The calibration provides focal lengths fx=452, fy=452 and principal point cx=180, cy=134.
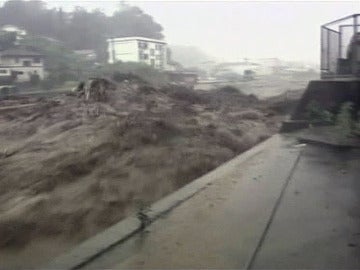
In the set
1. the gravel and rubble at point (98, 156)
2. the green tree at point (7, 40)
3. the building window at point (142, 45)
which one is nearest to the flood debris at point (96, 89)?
the gravel and rubble at point (98, 156)

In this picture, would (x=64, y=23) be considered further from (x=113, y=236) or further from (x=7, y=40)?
(x=113, y=236)

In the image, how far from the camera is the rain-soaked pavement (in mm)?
3678

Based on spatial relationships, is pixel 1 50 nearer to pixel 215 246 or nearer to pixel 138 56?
pixel 138 56

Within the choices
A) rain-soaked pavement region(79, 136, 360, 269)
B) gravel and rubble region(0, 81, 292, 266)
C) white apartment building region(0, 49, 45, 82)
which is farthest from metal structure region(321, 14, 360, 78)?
white apartment building region(0, 49, 45, 82)

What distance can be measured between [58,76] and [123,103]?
1204cm

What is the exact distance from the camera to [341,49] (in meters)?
12.5

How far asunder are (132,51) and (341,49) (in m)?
21.1

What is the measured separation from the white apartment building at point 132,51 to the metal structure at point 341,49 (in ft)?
66.0

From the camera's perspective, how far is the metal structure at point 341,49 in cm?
1141

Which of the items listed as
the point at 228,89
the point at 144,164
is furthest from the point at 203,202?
the point at 228,89

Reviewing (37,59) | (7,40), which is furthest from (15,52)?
(37,59)

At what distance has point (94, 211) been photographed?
260 inches

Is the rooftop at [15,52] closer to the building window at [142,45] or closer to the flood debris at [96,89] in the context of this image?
the building window at [142,45]

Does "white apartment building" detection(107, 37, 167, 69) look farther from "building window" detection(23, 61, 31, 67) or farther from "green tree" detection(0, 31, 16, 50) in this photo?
"green tree" detection(0, 31, 16, 50)
